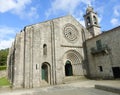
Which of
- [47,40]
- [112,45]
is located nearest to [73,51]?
[47,40]

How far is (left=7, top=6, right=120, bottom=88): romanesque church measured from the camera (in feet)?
60.6

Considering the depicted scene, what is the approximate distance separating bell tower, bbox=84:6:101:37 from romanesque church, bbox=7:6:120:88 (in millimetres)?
3061

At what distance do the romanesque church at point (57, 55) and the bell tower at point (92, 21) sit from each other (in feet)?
10.0

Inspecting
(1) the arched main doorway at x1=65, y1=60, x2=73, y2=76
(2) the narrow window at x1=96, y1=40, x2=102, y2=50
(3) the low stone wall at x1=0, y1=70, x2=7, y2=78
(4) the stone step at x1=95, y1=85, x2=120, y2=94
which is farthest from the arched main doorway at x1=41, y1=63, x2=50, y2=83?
(3) the low stone wall at x1=0, y1=70, x2=7, y2=78

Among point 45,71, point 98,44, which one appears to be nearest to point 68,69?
point 45,71

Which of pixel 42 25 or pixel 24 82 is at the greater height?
pixel 42 25

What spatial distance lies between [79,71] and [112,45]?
790cm

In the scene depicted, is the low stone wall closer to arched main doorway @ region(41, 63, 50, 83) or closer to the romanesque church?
the romanesque church

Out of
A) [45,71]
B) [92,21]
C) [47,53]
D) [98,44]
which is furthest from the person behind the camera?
[92,21]

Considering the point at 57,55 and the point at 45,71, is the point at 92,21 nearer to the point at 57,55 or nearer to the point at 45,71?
the point at 57,55

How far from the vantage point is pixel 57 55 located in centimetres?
2098

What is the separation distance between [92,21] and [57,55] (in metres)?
14.0

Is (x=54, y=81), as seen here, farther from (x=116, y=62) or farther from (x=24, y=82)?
(x=116, y=62)

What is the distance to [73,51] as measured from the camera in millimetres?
23969
